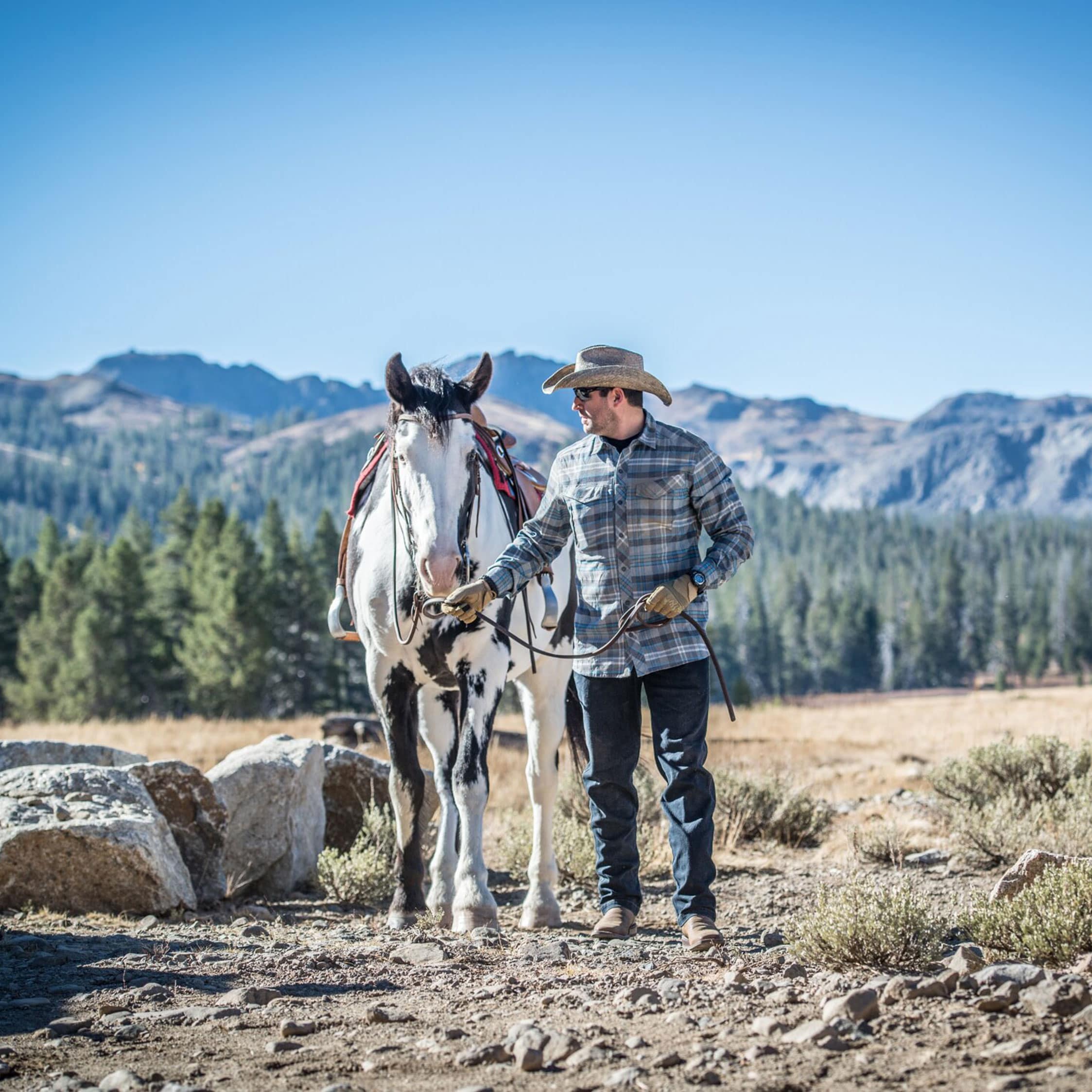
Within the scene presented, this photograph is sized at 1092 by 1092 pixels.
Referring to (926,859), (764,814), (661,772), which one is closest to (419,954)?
(661,772)

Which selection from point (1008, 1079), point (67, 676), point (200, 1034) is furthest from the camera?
point (67, 676)

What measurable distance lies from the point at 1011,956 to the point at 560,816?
5116mm

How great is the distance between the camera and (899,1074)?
2.97 metres

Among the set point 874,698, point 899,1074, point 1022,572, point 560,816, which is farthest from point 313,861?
point 1022,572

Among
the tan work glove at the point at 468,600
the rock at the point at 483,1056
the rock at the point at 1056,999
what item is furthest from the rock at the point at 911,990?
the tan work glove at the point at 468,600

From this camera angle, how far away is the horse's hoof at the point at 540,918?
6.23 meters

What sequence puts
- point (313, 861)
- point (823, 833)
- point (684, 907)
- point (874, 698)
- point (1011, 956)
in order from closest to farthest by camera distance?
point (1011, 956)
point (684, 907)
point (313, 861)
point (823, 833)
point (874, 698)

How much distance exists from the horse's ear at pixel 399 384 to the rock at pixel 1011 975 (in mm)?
3796

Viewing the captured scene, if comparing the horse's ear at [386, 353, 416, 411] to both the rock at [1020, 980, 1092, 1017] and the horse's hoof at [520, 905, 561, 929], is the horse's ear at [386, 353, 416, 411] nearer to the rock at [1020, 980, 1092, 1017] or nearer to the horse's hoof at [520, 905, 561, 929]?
the horse's hoof at [520, 905, 561, 929]

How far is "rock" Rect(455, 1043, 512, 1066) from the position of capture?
10.9ft

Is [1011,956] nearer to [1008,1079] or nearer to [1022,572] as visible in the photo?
[1008,1079]

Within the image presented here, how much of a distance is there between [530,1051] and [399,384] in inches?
144

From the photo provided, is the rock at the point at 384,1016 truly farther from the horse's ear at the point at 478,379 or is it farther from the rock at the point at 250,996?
the horse's ear at the point at 478,379

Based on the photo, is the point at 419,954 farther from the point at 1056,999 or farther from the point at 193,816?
the point at 193,816
